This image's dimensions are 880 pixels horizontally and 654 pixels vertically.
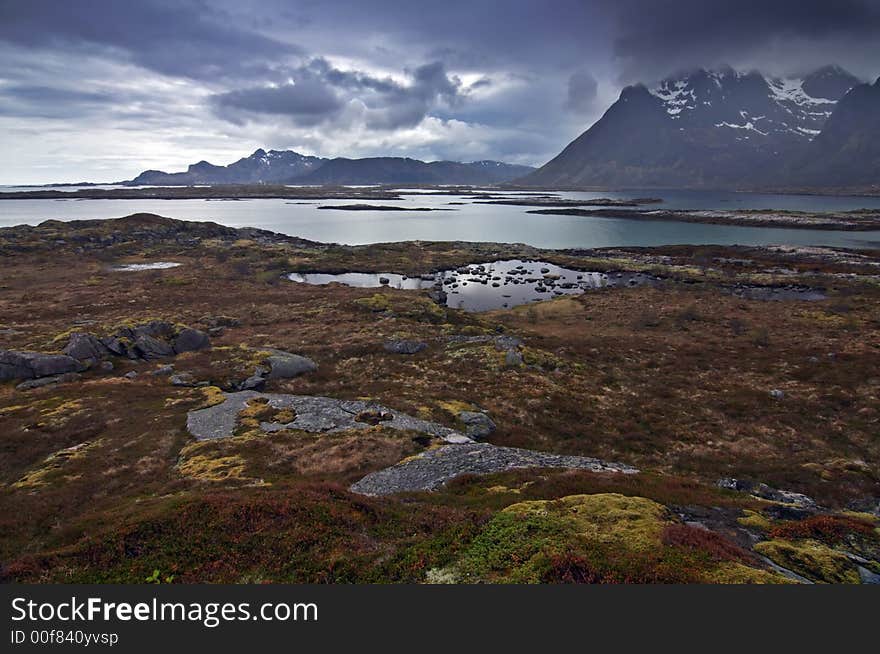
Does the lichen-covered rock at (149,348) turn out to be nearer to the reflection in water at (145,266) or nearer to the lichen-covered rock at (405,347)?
the lichen-covered rock at (405,347)

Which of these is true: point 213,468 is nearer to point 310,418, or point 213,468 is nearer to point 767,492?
point 310,418

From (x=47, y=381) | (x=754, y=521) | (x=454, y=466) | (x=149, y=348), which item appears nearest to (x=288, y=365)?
(x=149, y=348)

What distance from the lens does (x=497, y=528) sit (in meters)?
15.7

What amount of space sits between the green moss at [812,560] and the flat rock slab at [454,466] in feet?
34.2

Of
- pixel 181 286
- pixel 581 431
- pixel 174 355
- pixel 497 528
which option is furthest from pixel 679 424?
pixel 181 286

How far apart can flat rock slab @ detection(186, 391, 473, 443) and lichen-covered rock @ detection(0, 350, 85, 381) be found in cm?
1890

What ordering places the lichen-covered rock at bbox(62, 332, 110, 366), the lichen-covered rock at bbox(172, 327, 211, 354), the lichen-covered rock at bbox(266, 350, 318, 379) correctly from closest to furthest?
the lichen-covered rock at bbox(266, 350, 318, 379) < the lichen-covered rock at bbox(62, 332, 110, 366) < the lichen-covered rock at bbox(172, 327, 211, 354)

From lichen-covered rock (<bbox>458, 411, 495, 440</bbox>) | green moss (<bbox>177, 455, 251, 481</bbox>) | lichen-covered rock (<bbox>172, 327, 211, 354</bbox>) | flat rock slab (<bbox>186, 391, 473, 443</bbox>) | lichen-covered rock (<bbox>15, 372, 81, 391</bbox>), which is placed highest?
lichen-covered rock (<bbox>172, 327, 211, 354</bbox>)

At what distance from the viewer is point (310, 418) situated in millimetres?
35188

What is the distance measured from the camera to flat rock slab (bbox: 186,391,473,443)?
1277 inches

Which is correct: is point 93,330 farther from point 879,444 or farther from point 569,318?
point 879,444

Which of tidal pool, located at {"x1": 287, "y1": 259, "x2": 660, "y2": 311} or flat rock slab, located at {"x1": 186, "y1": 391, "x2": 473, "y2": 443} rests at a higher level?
tidal pool, located at {"x1": 287, "y1": 259, "x2": 660, "y2": 311}

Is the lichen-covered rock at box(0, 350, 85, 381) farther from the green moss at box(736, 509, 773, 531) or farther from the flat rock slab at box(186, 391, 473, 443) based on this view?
the green moss at box(736, 509, 773, 531)

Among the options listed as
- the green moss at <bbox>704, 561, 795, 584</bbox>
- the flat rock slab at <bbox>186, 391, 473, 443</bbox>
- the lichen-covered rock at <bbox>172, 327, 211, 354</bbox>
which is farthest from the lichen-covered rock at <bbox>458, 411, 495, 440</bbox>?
the lichen-covered rock at <bbox>172, 327, 211, 354</bbox>
